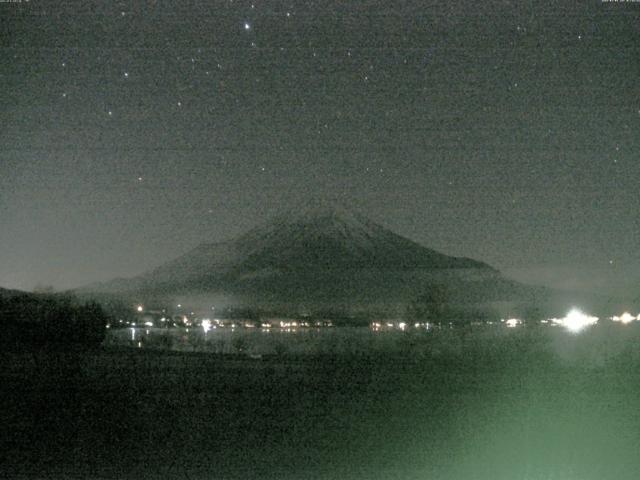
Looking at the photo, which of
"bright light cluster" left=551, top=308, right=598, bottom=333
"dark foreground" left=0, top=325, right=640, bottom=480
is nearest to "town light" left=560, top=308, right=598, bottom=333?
"bright light cluster" left=551, top=308, right=598, bottom=333

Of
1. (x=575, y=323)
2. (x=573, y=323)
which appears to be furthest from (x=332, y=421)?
(x=575, y=323)

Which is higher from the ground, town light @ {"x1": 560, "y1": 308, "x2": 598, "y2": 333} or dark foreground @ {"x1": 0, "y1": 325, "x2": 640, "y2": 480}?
town light @ {"x1": 560, "y1": 308, "x2": 598, "y2": 333}

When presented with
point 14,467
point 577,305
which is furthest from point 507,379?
point 577,305

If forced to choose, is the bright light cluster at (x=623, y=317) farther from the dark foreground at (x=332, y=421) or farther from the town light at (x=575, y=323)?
the dark foreground at (x=332, y=421)

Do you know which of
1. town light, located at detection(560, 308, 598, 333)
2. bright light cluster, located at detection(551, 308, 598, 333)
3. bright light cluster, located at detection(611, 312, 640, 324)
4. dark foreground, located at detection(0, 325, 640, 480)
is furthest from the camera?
bright light cluster, located at detection(611, 312, 640, 324)

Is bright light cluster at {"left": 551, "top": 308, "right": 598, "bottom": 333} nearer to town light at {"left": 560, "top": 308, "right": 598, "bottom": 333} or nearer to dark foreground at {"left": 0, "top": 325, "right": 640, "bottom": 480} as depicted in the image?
town light at {"left": 560, "top": 308, "right": 598, "bottom": 333}

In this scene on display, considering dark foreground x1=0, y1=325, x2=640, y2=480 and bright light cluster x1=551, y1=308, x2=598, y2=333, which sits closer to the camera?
dark foreground x1=0, y1=325, x2=640, y2=480

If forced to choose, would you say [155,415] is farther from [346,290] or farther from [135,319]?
[346,290]

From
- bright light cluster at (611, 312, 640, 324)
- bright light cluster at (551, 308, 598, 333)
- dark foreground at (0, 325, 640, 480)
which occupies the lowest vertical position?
dark foreground at (0, 325, 640, 480)
